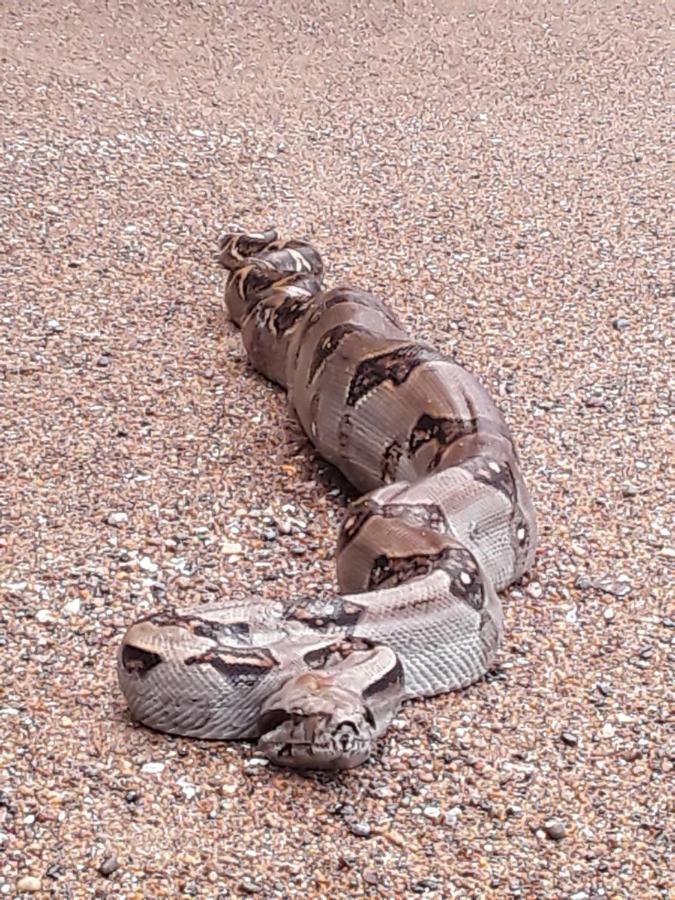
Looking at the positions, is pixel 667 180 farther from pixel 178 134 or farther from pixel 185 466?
pixel 185 466

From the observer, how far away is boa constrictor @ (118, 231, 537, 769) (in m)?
4.44

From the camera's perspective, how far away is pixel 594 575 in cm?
553

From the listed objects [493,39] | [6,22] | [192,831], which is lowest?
[6,22]

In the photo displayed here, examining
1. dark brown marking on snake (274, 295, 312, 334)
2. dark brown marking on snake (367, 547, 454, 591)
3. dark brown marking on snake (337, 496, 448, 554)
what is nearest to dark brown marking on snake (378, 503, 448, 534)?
dark brown marking on snake (337, 496, 448, 554)

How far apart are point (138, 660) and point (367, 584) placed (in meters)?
0.98

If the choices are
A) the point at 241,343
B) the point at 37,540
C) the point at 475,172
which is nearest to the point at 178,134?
the point at 475,172

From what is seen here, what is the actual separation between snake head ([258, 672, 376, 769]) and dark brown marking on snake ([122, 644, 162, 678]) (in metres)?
0.38

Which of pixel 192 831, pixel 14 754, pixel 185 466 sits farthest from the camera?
pixel 185 466

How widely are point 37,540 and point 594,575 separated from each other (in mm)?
2167

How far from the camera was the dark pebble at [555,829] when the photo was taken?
4.18 metres

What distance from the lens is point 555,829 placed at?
13.8 ft

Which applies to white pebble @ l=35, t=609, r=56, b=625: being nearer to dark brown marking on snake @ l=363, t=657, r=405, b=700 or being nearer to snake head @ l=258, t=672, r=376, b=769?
snake head @ l=258, t=672, r=376, b=769

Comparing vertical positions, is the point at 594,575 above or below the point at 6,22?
above

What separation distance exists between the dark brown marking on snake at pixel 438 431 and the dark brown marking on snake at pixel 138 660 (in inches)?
63.3
